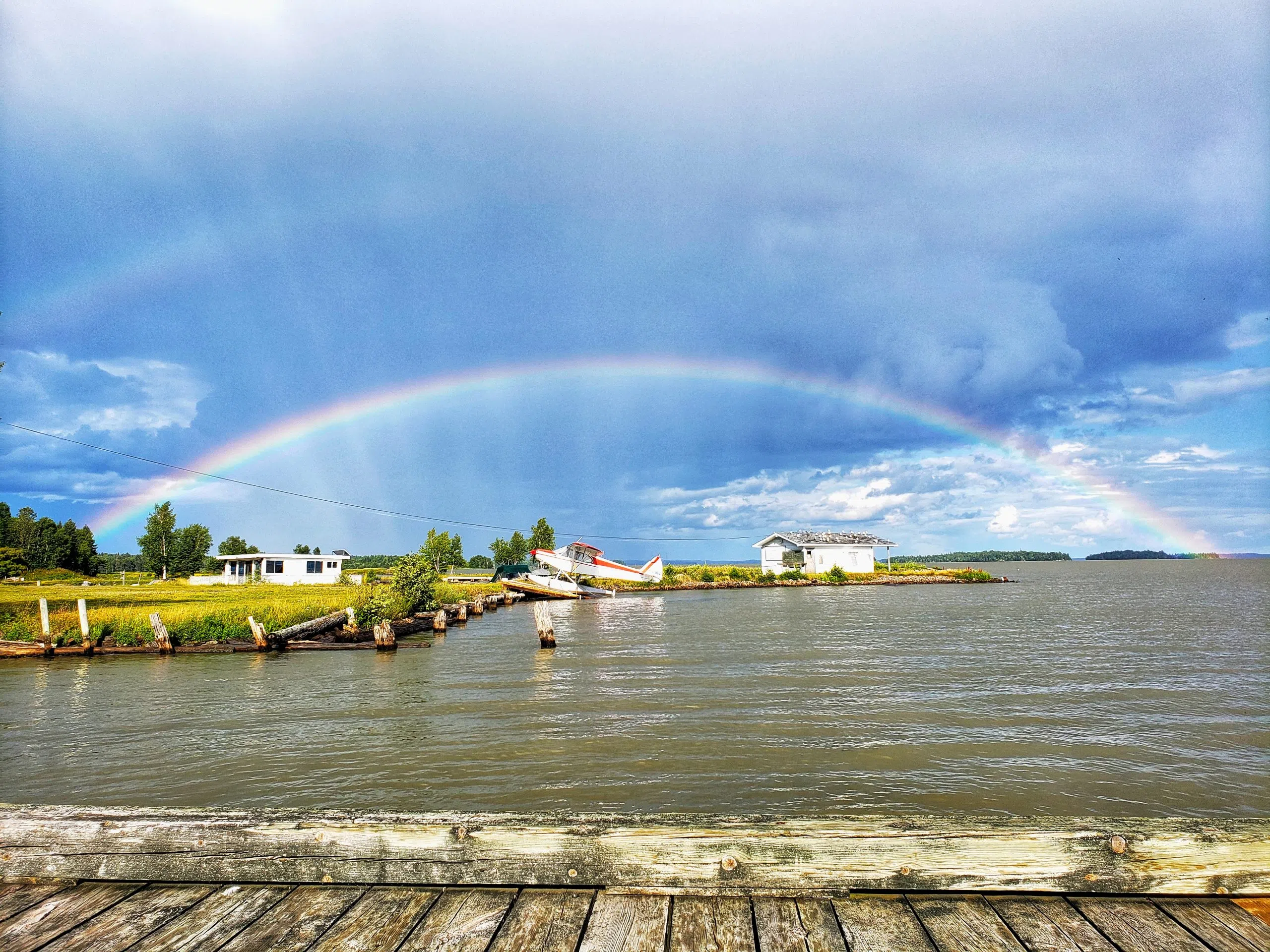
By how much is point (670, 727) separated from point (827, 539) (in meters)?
74.3

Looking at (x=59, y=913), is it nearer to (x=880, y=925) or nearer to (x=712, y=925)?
(x=712, y=925)

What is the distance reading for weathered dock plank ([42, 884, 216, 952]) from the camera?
318 cm

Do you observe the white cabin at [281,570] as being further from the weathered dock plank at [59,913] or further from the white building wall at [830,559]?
the weathered dock plank at [59,913]

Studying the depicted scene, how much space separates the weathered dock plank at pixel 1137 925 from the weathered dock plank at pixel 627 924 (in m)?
2.10

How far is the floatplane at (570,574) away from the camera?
60.7 meters

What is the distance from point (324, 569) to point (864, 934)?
69.3 m

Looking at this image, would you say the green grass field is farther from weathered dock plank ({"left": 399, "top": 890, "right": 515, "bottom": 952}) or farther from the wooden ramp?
weathered dock plank ({"left": 399, "top": 890, "right": 515, "bottom": 952})

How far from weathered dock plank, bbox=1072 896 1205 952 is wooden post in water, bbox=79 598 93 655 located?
2959cm

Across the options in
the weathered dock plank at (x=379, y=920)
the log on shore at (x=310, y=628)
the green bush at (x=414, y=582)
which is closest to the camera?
the weathered dock plank at (x=379, y=920)

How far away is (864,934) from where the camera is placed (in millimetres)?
3143

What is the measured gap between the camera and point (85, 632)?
23.6 m

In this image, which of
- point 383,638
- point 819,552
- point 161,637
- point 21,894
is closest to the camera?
point 21,894

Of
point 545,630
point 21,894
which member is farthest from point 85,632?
point 21,894

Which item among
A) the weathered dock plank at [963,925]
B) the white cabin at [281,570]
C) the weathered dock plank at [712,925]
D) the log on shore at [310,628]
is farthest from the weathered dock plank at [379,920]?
the white cabin at [281,570]
